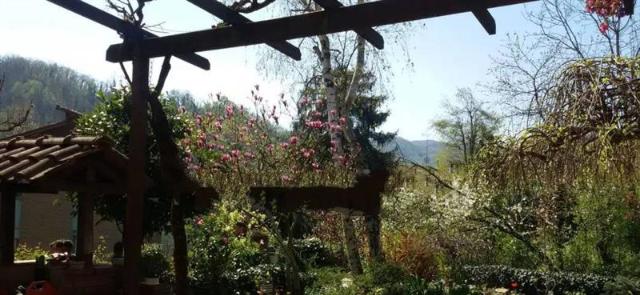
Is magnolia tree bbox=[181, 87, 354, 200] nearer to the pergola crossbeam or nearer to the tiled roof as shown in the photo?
the tiled roof

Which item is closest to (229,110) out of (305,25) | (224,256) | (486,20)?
(224,256)

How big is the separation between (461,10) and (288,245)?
5265mm

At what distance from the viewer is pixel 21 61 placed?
7056 cm

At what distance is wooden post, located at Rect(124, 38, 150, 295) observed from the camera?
4.48 meters

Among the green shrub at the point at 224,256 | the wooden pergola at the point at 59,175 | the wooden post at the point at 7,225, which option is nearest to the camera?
the wooden pergola at the point at 59,175

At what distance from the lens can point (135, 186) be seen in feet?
14.8

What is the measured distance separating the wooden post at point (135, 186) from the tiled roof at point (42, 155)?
995 mm

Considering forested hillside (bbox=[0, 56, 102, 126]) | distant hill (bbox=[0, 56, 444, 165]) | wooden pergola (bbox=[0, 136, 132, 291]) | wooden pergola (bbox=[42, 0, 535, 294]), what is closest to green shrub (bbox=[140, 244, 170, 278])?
wooden pergola (bbox=[0, 136, 132, 291])

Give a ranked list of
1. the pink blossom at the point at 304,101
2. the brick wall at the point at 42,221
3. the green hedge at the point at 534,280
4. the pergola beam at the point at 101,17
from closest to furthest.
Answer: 1. the pergola beam at the point at 101,17
2. the green hedge at the point at 534,280
3. the pink blossom at the point at 304,101
4. the brick wall at the point at 42,221

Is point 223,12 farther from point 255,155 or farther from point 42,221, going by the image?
point 42,221

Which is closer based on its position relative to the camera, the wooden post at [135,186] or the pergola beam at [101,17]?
the pergola beam at [101,17]

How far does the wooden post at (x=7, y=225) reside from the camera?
607cm

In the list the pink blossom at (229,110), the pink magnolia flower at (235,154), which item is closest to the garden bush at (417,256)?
the pink magnolia flower at (235,154)

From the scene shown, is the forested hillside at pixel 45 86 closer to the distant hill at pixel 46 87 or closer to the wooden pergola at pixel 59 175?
the distant hill at pixel 46 87
